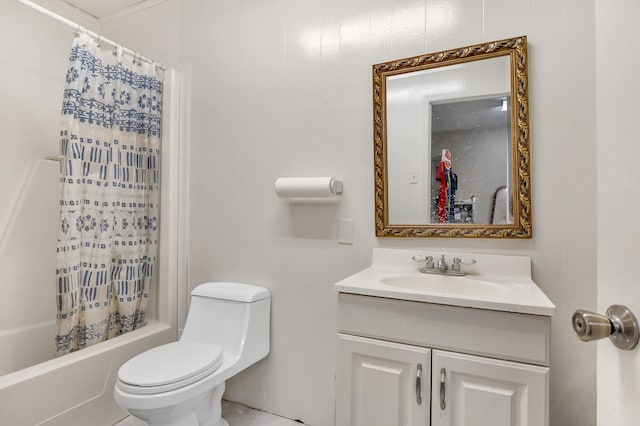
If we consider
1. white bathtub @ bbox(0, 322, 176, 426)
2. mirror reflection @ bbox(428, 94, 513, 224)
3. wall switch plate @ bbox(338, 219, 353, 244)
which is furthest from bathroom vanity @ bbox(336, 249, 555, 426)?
white bathtub @ bbox(0, 322, 176, 426)

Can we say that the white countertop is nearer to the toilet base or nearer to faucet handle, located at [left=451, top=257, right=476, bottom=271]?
faucet handle, located at [left=451, top=257, right=476, bottom=271]

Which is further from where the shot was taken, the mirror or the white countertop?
the mirror

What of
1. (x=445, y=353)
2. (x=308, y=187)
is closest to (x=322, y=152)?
(x=308, y=187)

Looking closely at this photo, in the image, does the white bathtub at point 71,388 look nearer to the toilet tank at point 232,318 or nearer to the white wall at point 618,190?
the toilet tank at point 232,318

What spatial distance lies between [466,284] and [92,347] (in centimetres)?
181

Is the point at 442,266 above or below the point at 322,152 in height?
below

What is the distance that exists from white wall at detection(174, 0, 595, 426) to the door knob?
3.10 ft

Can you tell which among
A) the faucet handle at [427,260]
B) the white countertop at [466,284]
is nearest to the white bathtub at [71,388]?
the white countertop at [466,284]

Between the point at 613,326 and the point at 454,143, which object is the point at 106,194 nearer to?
the point at 454,143

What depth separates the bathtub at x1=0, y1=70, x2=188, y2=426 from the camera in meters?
1.40

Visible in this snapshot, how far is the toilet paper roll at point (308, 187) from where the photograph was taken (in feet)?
5.31

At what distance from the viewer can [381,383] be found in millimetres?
1164

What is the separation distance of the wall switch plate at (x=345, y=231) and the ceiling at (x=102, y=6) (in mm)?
2127

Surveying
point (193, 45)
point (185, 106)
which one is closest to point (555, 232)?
point (185, 106)
